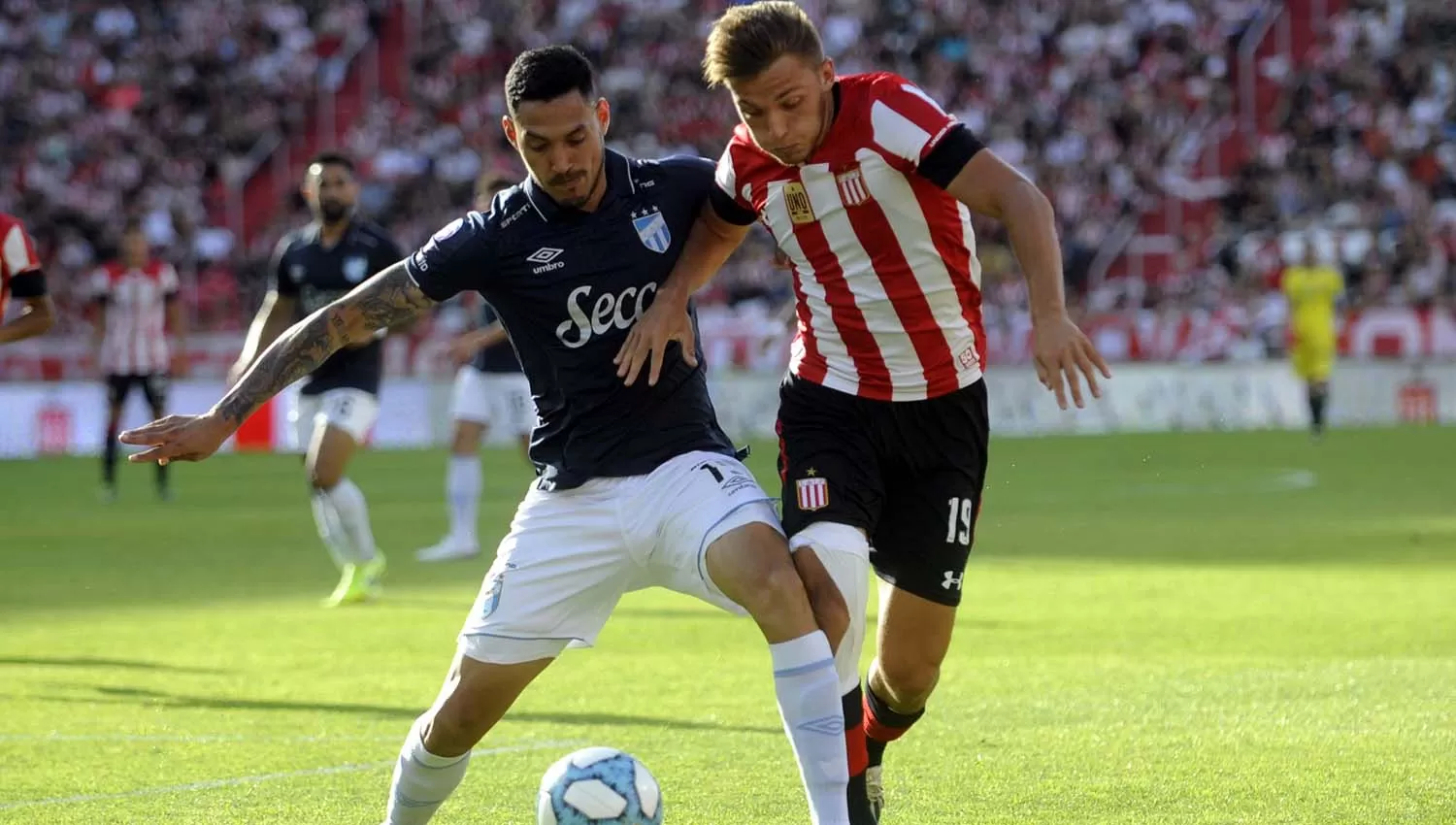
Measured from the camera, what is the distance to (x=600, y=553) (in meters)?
5.20

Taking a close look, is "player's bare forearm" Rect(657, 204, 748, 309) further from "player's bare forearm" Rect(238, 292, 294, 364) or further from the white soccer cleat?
the white soccer cleat

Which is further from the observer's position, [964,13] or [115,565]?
[964,13]

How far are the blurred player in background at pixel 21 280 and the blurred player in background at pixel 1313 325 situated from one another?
18736mm

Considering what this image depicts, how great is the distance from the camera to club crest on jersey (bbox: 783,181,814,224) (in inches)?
218

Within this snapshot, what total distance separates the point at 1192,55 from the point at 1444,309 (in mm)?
9083

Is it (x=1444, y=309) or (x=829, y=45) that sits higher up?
(x=829, y=45)

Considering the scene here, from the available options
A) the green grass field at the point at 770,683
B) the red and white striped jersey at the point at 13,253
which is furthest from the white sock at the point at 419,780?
the red and white striped jersey at the point at 13,253

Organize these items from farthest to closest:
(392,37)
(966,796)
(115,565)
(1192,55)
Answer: (392,37)
(1192,55)
(115,565)
(966,796)

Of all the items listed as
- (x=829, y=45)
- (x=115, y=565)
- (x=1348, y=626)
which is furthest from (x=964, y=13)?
(x=1348, y=626)

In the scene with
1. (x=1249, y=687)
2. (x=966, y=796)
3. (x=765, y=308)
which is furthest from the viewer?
(x=765, y=308)

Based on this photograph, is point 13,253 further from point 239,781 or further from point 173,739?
point 239,781

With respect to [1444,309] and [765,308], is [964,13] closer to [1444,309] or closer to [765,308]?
[765,308]

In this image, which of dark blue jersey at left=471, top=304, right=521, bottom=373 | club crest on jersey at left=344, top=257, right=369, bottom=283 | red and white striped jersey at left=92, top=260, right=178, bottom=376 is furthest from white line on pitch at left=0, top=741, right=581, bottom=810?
red and white striped jersey at left=92, top=260, right=178, bottom=376

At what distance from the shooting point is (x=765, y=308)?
32.4 m
